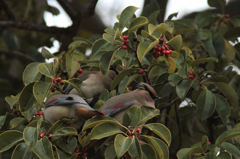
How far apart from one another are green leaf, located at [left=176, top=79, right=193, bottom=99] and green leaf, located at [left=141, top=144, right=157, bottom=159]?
0.62 m

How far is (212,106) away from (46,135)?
1.21m

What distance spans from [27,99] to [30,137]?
401 mm

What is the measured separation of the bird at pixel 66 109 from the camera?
9.45 ft

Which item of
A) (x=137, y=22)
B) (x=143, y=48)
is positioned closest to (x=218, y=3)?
(x=137, y=22)

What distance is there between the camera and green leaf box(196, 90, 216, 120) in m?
3.15

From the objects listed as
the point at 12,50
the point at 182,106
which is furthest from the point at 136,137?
the point at 12,50

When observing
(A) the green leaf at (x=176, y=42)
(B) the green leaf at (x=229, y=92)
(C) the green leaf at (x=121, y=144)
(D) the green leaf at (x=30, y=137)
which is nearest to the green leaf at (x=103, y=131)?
(C) the green leaf at (x=121, y=144)

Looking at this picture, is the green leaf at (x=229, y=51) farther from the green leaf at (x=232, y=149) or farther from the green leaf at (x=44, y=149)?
the green leaf at (x=44, y=149)

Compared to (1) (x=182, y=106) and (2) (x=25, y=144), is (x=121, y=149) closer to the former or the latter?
(2) (x=25, y=144)

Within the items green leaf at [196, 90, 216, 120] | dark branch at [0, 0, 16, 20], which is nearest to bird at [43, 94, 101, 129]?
green leaf at [196, 90, 216, 120]

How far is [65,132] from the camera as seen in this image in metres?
A: 2.67

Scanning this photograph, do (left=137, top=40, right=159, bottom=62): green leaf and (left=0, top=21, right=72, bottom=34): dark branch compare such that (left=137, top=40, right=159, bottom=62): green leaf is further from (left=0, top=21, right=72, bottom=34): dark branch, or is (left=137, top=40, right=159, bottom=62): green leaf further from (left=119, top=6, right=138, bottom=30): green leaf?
(left=0, top=21, right=72, bottom=34): dark branch

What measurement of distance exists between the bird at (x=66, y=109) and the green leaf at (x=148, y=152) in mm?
453

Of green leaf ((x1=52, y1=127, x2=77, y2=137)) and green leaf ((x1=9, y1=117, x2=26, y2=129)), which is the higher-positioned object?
green leaf ((x1=52, y1=127, x2=77, y2=137))
